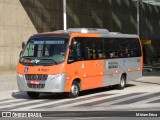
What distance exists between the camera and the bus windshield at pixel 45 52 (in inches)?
685

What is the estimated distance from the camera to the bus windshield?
17406mm

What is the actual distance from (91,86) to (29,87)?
2.88 metres

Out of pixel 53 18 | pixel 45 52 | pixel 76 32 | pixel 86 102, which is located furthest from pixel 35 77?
pixel 53 18

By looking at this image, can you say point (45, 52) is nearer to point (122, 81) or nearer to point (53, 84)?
point (53, 84)

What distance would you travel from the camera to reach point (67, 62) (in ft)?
57.2

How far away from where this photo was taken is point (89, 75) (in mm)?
18984

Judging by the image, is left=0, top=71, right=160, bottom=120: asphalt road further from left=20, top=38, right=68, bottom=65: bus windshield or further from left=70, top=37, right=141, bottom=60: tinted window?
left=70, top=37, right=141, bottom=60: tinted window

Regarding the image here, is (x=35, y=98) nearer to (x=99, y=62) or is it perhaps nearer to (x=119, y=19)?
(x=99, y=62)

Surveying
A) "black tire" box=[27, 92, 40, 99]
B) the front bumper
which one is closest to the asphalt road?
"black tire" box=[27, 92, 40, 99]

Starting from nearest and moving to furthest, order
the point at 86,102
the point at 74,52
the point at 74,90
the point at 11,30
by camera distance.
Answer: the point at 86,102 → the point at 74,52 → the point at 74,90 → the point at 11,30

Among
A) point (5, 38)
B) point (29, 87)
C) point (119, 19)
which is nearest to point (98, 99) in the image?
point (29, 87)

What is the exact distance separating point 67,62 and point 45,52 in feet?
3.27

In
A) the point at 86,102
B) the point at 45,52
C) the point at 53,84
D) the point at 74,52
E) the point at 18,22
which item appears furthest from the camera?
the point at 18,22

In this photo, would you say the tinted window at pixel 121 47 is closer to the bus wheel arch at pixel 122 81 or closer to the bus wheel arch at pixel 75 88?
the bus wheel arch at pixel 122 81
